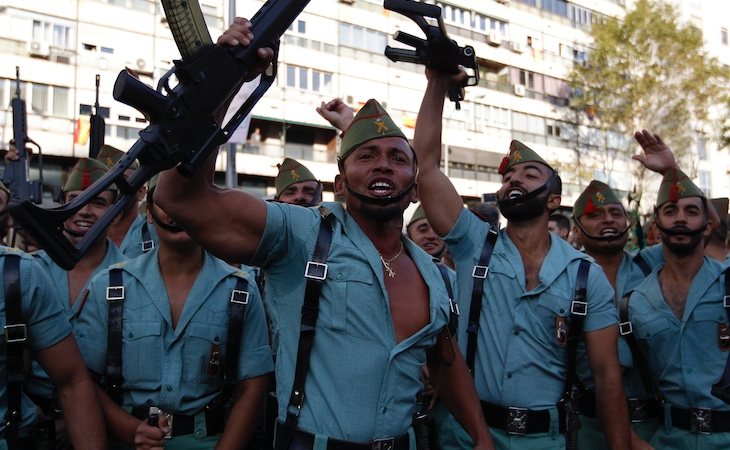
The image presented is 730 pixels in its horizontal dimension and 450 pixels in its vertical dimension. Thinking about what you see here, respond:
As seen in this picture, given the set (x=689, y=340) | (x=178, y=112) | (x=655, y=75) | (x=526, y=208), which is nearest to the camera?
(x=178, y=112)

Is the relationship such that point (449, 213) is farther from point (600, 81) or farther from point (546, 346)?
point (600, 81)

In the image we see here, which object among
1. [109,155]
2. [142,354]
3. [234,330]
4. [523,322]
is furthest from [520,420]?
[109,155]

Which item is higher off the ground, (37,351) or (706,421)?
(37,351)

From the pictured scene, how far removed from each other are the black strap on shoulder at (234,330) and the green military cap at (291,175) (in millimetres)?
2711

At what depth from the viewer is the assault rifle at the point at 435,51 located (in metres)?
3.21

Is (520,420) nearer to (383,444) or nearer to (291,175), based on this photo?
(383,444)

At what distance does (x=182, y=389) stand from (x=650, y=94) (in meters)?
25.8

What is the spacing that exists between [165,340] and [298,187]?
9.63ft

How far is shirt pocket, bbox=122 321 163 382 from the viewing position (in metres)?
3.17

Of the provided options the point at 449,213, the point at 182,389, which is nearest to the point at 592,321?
the point at 449,213

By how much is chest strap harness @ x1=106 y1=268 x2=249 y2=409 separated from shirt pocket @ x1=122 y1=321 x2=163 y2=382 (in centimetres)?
3

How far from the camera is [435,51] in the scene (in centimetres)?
355

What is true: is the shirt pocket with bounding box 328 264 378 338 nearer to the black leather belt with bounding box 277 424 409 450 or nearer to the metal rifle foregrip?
the black leather belt with bounding box 277 424 409 450

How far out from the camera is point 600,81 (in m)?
26.4
